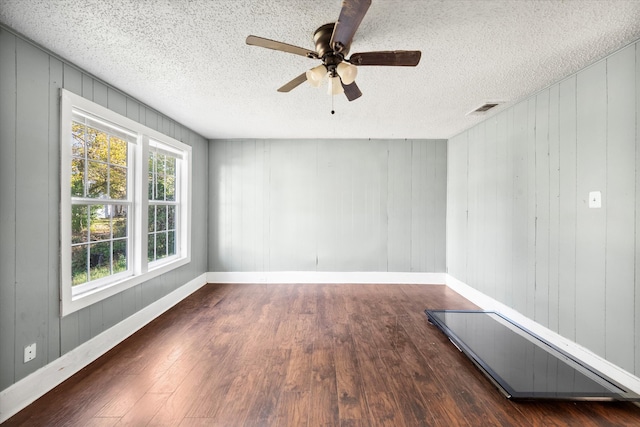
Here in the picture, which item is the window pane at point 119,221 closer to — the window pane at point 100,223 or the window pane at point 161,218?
the window pane at point 100,223

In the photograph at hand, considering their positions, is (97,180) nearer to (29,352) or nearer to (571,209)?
(29,352)

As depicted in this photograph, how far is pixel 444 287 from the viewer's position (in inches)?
181

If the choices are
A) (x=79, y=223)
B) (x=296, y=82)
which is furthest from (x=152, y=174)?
(x=296, y=82)

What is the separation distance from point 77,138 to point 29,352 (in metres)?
1.68

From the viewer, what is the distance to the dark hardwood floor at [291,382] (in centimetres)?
173

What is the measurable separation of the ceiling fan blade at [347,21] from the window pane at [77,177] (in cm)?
236

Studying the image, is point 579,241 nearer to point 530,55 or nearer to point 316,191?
point 530,55

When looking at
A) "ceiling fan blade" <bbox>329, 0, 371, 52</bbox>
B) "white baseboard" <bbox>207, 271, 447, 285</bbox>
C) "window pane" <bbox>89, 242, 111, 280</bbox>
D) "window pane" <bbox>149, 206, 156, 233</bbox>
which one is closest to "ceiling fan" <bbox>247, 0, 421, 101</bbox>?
"ceiling fan blade" <bbox>329, 0, 371, 52</bbox>

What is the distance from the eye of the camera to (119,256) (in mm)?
2904

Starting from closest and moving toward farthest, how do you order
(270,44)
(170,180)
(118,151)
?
(270,44), (118,151), (170,180)

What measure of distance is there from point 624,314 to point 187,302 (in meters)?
4.45

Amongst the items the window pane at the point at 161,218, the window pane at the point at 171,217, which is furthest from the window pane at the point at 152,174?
the window pane at the point at 171,217

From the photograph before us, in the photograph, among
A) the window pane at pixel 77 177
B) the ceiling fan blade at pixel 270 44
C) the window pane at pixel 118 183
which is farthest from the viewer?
the window pane at pixel 118 183

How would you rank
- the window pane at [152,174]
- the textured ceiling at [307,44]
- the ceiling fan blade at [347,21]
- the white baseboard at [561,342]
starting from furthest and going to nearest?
the window pane at [152,174] < the white baseboard at [561,342] < the textured ceiling at [307,44] < the ceiling fan blade at [347,21]
